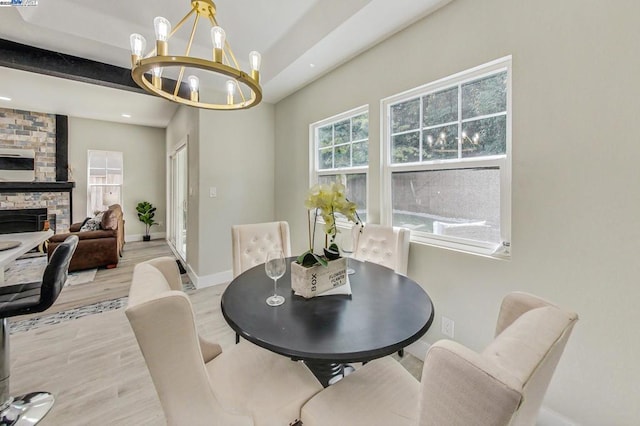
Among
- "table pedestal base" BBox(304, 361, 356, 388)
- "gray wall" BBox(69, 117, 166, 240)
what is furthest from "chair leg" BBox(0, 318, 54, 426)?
"gray wall" BBox(69, 117, 166, 240)

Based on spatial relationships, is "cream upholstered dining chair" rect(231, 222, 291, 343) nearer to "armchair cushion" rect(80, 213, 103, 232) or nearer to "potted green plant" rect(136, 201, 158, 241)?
"armchair cushion" rect(80, 213, 103, 232)

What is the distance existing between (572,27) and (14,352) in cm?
426

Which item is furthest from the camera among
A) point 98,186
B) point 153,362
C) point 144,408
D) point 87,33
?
point 98,186

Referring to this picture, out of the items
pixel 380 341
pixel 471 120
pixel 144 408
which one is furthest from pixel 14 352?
pixel 471 120

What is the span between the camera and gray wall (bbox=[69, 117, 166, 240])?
5773 millimetres

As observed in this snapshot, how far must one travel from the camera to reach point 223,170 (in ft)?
11.6

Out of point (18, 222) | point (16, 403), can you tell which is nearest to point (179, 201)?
point (18, 222)

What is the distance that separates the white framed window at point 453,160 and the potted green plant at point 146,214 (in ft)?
20.4

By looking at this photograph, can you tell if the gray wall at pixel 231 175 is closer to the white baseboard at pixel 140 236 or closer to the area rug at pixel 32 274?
the area rug at pixel 32 274

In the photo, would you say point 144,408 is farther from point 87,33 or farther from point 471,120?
point 87,33

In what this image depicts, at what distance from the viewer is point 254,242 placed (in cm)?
223

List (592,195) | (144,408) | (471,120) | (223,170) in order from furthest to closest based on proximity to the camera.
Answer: (223,170) → (471,120) → (144,408) → (592,195)

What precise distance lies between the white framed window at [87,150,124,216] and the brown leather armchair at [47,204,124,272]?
208cm

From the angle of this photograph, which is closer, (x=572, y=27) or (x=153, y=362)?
(x=153, y=362)
